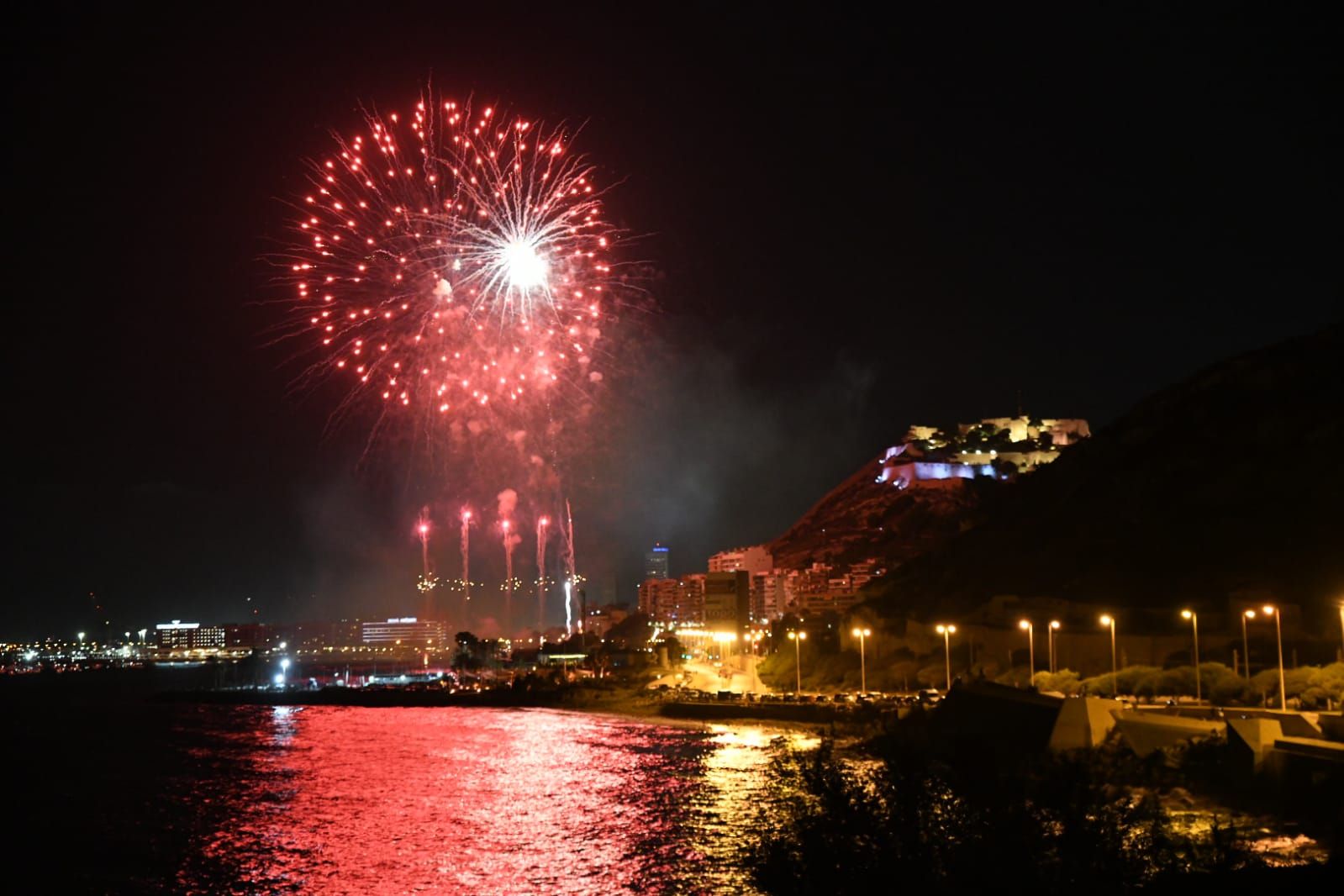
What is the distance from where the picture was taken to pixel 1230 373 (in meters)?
76.2

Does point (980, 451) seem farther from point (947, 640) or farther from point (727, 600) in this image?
point (947, 640)

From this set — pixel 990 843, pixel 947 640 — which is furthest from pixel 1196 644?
pixel 990 843

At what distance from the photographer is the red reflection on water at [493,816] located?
76.2ft

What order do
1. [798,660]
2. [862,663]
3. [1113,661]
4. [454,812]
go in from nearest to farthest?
1. [454,812]
2. [1113,661]
3. [862,663]
4. [798,660]

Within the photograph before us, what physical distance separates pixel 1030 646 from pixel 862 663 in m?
11.8

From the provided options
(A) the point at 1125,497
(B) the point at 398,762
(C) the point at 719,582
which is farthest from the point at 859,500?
(B) the point at 398,762

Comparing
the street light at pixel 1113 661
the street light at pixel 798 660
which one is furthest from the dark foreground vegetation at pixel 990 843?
the street light at pixel 798 660

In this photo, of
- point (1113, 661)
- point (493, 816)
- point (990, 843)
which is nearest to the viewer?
point (990, 843)

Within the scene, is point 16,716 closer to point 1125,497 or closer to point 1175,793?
point 1125,497

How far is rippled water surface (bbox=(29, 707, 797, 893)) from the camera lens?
23.5 m

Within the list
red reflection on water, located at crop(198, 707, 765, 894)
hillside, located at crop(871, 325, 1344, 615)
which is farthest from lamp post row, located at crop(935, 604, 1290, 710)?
red reflection on water, located at crop(198, 707, 765, 894)

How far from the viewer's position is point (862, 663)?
53500mm

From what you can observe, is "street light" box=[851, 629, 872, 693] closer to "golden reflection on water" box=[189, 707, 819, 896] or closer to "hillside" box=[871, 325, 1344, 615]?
"hillside" box=[871, 325, 1344, 615]

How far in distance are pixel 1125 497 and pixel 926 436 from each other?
7189 centimetres
